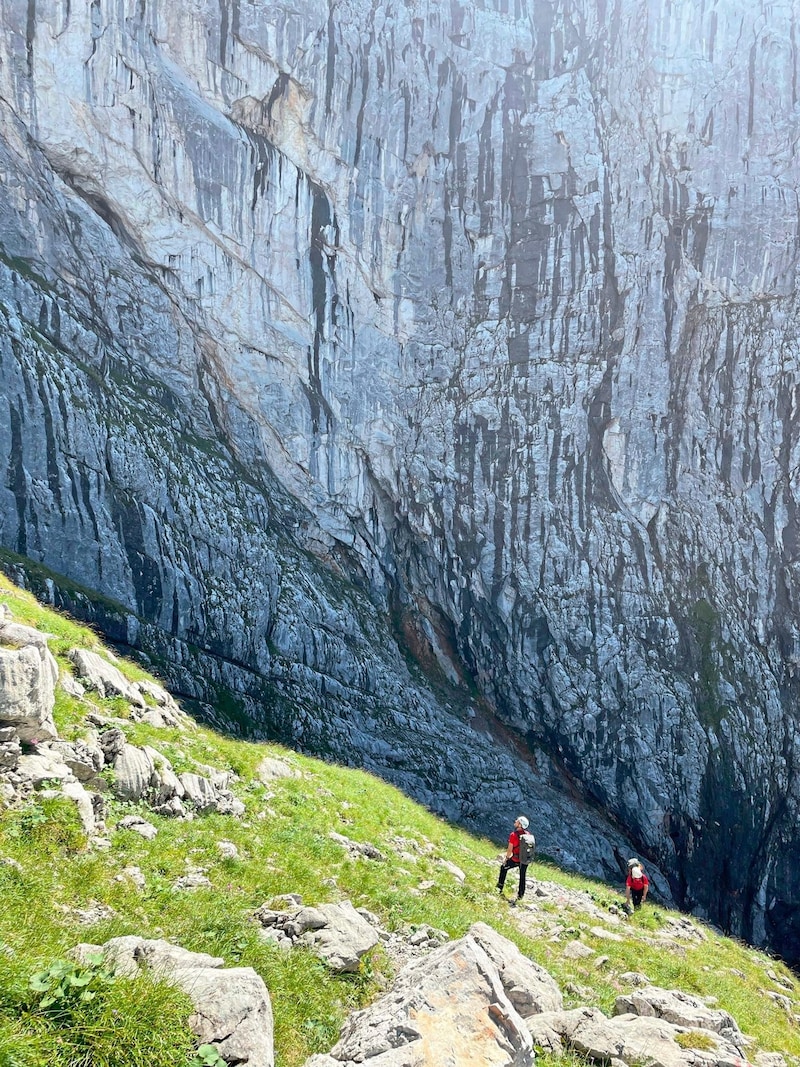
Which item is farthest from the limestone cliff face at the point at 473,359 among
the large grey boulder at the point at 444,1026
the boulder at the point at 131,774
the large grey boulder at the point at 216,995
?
the large grey boulder at the point at 216,995

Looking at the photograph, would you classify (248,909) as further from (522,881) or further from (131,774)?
(522,881)

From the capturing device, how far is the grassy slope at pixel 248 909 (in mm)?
3791

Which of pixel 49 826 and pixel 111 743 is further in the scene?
pixel 111 743

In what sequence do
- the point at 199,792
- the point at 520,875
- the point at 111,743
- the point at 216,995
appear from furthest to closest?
the point at 520,875
the point at 199,792
the point at 111,743
the point at 216,995

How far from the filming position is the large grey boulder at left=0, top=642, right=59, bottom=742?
718cm

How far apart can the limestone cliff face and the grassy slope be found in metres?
15.8

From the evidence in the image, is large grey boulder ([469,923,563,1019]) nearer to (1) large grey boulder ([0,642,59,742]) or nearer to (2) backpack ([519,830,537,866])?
(2) backpack ([519,830,537,866])

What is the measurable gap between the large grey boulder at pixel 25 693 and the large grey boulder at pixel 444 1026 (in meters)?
4.96

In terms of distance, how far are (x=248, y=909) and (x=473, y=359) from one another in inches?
1406

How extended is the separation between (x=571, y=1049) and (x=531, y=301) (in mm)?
39059

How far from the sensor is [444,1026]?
478 cm

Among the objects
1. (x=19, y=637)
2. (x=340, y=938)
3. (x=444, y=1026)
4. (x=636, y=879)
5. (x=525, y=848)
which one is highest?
(x=19, y=637)

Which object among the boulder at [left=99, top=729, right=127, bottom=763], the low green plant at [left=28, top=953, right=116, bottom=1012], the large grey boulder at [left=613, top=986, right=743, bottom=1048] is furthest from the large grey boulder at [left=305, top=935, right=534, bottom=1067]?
the boulder at [left=99, top=729, right=127, bottom=763]

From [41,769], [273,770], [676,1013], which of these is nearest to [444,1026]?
[676,1013]
